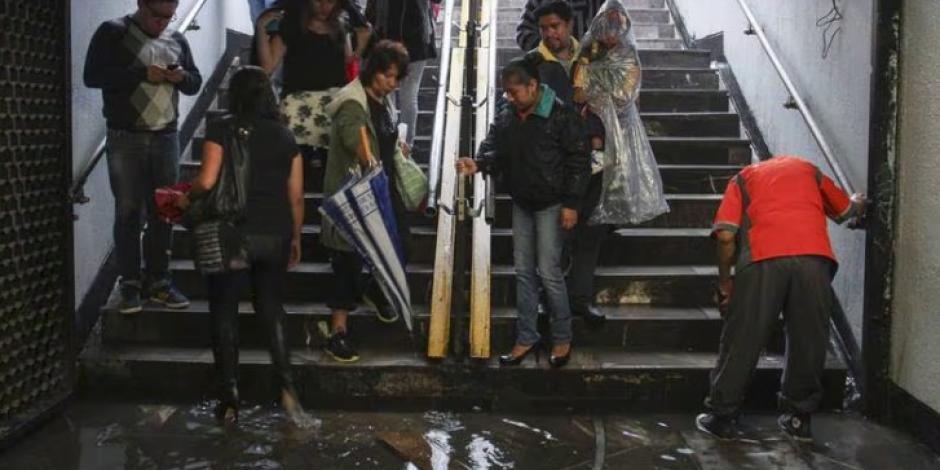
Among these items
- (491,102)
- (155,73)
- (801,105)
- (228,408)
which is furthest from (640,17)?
(228,408)

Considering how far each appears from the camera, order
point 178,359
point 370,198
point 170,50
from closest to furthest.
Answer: point 370,198 → point 178,359 → point 170,50

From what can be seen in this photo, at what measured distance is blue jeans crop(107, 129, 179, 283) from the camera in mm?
5559

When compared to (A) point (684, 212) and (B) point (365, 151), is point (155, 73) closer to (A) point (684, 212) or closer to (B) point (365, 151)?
(B) point (365, 151)

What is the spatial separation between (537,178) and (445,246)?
99 centimetres

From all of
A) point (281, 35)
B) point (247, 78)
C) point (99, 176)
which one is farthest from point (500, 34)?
point (247, 78)

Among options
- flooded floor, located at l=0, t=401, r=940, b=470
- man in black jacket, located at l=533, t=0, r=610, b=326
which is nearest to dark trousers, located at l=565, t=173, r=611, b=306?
man in black jacket, located at l=533, t=0, r=610, b=326

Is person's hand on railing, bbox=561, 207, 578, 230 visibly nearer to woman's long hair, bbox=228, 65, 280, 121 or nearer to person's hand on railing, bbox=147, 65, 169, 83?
woman's long hair, bbox=228, 65, 280, 121

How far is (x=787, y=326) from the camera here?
477 cm

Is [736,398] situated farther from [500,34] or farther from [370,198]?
[500,34]

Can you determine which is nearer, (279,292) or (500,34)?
(279,292)

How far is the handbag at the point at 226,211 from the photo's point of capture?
15.1 feet

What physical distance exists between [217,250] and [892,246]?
11.4 ft

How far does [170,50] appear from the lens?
5801mm

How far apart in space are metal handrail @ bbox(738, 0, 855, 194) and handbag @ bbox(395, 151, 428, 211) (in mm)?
2371
